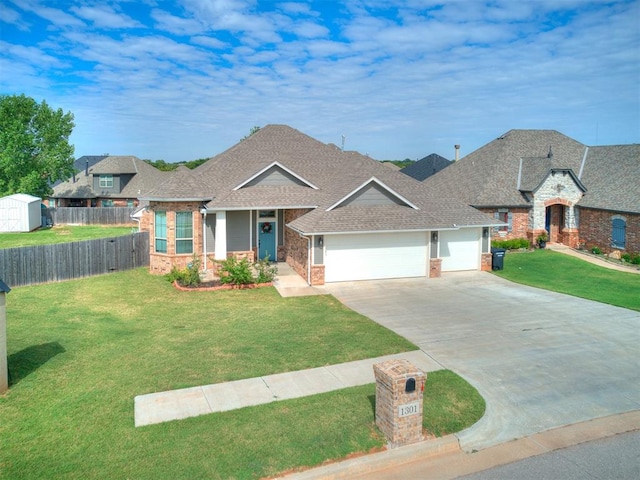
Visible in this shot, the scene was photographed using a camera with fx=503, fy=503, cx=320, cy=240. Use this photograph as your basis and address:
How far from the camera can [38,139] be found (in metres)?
44.7

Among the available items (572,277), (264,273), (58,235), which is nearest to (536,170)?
(572,277)

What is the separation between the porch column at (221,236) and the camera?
21.0 m

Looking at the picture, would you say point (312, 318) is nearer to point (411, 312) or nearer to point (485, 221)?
point (411, 312)

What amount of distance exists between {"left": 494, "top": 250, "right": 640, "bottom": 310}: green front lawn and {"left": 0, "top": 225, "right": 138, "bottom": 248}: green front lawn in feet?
74.9

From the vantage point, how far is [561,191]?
28906 millimetres

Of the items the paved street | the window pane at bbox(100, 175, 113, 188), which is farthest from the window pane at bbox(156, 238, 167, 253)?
the window pane at bbox(100, 175, 113, 188)

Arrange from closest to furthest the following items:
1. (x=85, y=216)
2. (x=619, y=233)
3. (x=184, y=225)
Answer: (x=184, y=225), (x=619, y=233), (x=85, y=216)

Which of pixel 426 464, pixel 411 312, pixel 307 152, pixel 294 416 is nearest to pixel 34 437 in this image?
pixel 294 416

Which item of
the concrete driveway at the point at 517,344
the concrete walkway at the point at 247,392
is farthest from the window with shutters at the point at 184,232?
the concrete walkway at the point at 247,392

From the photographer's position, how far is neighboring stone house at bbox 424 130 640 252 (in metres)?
26.4

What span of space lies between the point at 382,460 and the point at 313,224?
12470mm

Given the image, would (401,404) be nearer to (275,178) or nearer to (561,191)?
(275,178)

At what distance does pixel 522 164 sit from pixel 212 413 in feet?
90.6

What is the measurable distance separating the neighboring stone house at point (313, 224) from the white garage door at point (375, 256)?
4 centimetres
